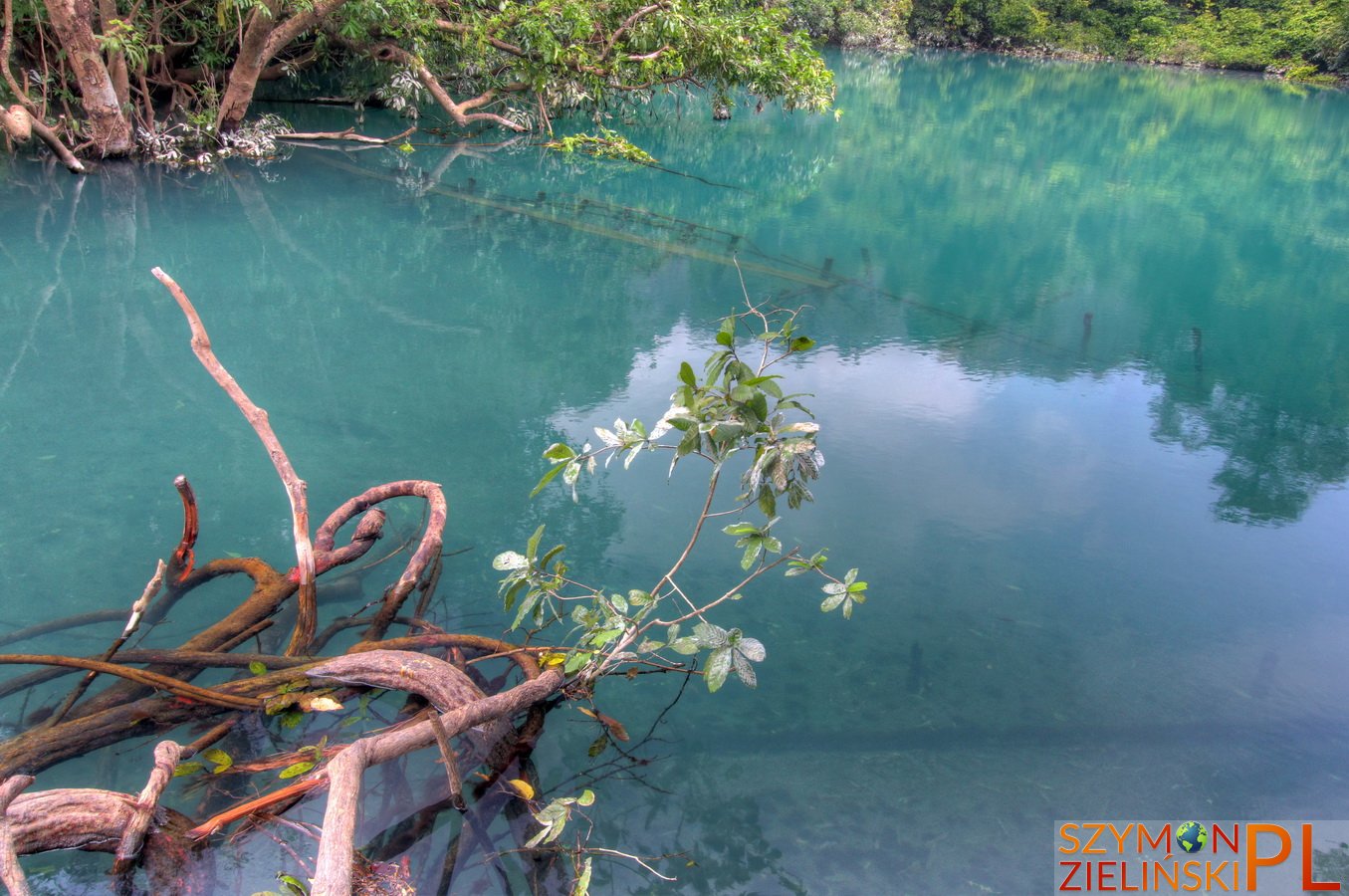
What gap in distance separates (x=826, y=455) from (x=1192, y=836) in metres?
2.14

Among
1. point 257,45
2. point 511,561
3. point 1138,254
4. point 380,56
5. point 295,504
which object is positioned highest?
point 380,56

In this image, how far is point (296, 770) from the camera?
2.10 m

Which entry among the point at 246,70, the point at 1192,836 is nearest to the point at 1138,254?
the point at 1192,836

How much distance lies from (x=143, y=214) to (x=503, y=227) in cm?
260

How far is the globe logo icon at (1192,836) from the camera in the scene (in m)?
2.38

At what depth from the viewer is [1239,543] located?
3.82m

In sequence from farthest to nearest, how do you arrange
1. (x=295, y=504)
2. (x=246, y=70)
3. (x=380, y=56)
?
(x=380, y=56) → (x=246, y=70) → (x=295, y=504)

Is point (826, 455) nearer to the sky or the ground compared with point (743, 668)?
nearer to the sky

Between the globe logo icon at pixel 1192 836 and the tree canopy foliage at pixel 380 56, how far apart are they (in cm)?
828

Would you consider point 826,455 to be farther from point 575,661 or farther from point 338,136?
point 338,136

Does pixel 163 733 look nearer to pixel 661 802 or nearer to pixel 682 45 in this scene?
pixel 661 802

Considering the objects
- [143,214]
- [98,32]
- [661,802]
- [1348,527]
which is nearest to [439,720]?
[661,802]

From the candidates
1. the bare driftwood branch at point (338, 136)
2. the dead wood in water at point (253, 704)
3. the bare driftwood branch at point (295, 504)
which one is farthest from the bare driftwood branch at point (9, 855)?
the bare driftwood branch at point (338, 136)

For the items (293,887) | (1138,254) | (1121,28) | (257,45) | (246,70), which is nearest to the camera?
(293,887)
